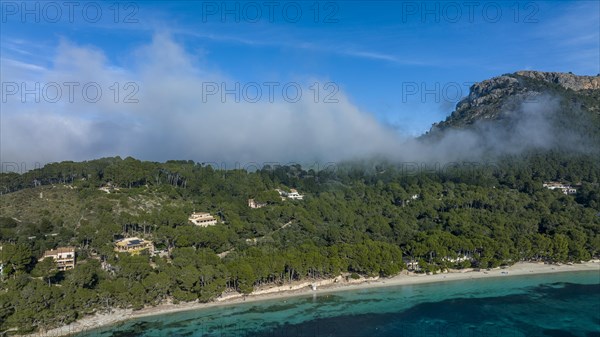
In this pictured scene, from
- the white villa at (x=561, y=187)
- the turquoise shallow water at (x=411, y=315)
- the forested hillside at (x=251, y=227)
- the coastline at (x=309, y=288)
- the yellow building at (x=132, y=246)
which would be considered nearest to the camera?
the turquoise shallow water at (x=411, y=315)

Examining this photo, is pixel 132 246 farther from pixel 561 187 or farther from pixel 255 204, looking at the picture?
pixel 561 187

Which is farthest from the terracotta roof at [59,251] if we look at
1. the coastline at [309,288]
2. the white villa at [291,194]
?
the white villa at [291,194]

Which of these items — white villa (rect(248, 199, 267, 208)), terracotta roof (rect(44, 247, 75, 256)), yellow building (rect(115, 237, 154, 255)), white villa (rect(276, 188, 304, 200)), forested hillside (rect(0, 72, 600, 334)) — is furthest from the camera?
white villa (rect(276, 188, 304, 200))

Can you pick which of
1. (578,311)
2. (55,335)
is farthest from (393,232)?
(55,335)

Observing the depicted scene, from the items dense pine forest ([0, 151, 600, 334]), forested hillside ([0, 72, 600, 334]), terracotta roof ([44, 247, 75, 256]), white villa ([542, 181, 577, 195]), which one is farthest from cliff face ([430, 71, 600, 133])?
terracotta roof ([44, 247, 75, 256])

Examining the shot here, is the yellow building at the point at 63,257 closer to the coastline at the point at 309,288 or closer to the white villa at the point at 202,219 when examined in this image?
the coastline at the point at 309,288

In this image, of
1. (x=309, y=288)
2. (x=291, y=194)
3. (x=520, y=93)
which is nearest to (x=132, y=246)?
(x=309, y=288)

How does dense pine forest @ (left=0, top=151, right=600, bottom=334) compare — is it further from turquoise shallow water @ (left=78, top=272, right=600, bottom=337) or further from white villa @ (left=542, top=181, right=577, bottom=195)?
turquoise shallow water @ (left=78, top=272, right=600, bottom=337)
